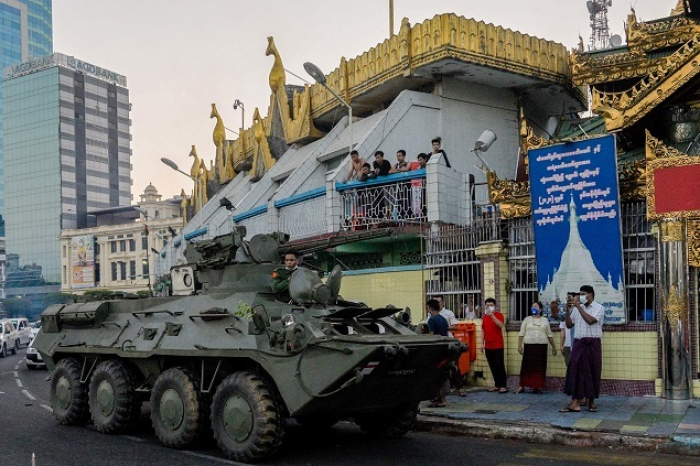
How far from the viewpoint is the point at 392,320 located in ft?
32.1

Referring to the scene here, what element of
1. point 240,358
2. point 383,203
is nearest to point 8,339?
point 383,203

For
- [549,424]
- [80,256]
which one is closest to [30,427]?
[549,424]

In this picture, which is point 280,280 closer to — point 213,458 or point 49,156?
point 213,458

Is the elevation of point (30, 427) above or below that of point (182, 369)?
below

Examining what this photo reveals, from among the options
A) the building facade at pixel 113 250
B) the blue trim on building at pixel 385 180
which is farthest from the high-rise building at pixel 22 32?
the blue trim on building at pixel 385 180

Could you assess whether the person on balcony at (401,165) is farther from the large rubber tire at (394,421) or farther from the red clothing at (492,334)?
the large rubber tire at (394,421)

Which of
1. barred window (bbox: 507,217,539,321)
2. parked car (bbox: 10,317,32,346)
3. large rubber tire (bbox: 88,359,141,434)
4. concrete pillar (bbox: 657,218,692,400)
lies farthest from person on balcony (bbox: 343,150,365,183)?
parked car (bbox: 10,317,32,346)

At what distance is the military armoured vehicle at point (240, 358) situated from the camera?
8.22 meters

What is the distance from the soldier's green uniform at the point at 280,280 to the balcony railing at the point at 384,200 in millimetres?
6189

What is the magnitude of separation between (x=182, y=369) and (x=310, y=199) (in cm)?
1016

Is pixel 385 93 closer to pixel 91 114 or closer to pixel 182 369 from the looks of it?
pixel 182 369

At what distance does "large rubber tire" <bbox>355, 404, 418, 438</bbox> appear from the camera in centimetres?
961

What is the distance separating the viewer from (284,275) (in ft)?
31.9

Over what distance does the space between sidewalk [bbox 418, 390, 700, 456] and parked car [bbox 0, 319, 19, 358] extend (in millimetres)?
20973
